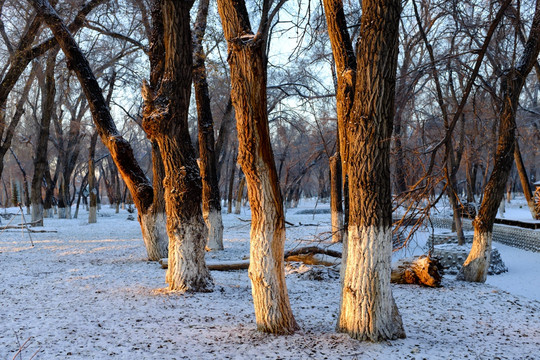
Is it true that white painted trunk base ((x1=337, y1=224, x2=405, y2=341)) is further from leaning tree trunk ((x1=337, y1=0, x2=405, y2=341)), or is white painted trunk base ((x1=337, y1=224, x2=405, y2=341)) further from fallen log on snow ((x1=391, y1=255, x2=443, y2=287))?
fallen log on snow ((x1=391, y1=255, x2=443, y2=287))

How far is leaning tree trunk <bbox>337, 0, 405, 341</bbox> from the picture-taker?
3.97 metres

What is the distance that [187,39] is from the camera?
21.3ft

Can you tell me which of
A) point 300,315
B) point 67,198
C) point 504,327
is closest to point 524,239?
point 504,327

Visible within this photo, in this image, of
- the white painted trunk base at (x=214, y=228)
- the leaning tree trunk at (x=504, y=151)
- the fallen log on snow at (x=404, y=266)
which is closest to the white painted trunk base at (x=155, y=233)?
the fallen log on snow at (x=404, y=266)

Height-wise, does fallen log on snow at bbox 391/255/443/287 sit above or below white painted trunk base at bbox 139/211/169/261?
below

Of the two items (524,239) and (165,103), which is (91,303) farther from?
(524,239)

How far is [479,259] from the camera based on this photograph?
783 centimetres

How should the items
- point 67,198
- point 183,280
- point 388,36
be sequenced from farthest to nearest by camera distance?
point 67,198 → point 183,280 → point 388,36

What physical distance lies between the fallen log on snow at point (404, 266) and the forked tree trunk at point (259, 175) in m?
4.02

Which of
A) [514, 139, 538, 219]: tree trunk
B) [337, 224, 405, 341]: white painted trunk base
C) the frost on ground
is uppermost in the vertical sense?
[514, 139, 538, 219]: tree trunk

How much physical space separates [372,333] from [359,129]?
1953 millimetres

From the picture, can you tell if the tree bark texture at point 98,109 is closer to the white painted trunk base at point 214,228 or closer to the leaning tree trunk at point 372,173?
the white painted trunk base at point 214,228

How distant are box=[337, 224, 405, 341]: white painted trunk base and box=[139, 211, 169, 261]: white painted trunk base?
5823 mm

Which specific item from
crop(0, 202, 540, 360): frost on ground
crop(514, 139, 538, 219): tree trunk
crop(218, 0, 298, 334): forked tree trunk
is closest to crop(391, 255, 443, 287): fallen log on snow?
crop(0, 202, 540, 360): frost on ground
